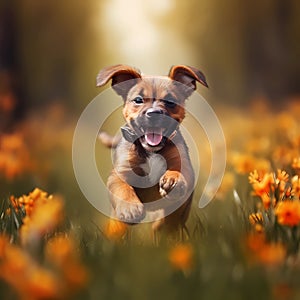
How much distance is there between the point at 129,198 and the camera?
7.14 ft

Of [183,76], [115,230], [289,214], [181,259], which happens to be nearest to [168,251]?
[181,259]

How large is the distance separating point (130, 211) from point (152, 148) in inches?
9.3

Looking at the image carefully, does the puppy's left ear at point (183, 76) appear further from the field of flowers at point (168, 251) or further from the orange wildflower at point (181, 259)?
the orange wildflower at point (181, 259)

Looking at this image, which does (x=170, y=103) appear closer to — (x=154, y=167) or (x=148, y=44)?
(x=154, y=167)

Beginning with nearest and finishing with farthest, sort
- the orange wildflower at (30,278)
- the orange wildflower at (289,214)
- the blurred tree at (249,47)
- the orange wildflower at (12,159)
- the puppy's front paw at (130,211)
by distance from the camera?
1. the orange wildflower at (30,278)
2. the orange wildflower at (289,214)
3. the puppy's front paw at (130,211)
4. the orange wildflower at (12,159)
5. the blurred tree at (249,47)

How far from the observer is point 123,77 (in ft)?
7.37

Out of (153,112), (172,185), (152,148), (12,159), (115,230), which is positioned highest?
(153,112)

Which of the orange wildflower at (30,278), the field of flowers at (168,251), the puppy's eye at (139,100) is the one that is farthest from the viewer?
the puppy's eye at (139,100)

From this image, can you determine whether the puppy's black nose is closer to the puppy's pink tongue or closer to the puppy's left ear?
the puppy's pink tongue

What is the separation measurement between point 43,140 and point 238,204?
3188 millimetres

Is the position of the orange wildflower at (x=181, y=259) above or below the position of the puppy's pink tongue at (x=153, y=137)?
below

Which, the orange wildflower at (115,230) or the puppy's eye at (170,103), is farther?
the puppy's eye at (170,103)

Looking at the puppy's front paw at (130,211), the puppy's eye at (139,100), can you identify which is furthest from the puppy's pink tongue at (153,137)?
the puppy's front paw at (130,211)

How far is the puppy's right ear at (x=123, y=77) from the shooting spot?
86.0 inches
